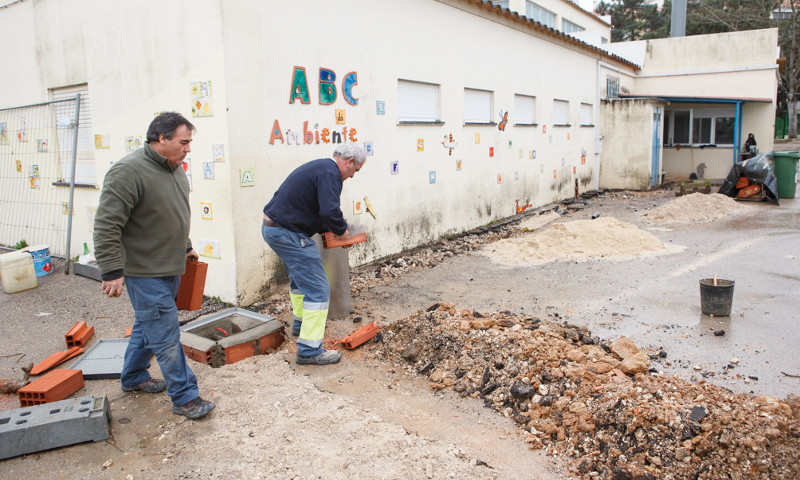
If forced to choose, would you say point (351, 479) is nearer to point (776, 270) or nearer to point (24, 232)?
point (776, 270)

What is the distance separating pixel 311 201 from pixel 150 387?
6.56 ft

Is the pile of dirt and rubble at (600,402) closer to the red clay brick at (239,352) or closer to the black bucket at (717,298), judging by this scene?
the red clay brick at (239,352)

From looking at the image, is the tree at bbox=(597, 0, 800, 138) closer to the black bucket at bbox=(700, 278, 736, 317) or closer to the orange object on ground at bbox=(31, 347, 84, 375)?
the black bucket at bbox=(700, 278, 736, 317)

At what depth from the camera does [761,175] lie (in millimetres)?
14188

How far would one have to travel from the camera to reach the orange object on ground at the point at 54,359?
483 cm

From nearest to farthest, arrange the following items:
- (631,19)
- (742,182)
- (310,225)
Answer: (310,225)
(742,182)
(631,19)

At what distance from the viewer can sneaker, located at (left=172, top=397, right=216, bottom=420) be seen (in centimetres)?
391

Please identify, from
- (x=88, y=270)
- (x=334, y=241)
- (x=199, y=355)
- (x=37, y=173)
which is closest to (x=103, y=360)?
(x=199, y=355)

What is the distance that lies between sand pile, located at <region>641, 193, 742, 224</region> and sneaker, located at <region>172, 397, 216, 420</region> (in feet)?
35.0

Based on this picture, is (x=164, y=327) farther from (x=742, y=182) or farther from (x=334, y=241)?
(x=742, y=182)

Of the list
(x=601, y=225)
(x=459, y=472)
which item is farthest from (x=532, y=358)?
(x=601, y=225)

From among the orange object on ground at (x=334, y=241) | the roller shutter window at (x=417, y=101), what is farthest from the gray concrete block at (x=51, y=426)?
the roller shutter window at (x=417, y=101)

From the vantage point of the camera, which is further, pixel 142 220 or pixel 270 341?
pixel 270 341

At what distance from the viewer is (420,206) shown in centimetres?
937
